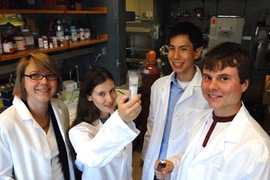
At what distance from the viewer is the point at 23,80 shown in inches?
41.8

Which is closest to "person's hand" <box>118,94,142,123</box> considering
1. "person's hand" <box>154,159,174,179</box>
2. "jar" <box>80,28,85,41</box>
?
"person's hand" <box>154,159,174,179</box>

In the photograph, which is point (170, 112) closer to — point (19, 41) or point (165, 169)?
point (165, 169)

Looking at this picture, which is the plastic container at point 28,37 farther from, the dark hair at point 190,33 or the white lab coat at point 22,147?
the dark hair at point 190,33

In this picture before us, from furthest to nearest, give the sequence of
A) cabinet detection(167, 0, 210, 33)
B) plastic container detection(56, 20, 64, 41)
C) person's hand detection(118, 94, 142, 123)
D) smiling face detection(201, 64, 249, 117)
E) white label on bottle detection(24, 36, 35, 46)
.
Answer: cabinet detection(167, 0, 210, 33) → plastic container detection(56, 20, 64, 41) → white label on bottle detection(24, 36, 35, 46) → smiling face detection(201, 64, 249, 117) → person's hand detection(118, 94, 142, 123)

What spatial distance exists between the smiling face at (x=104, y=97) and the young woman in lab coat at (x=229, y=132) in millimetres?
440

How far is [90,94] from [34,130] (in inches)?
12.1

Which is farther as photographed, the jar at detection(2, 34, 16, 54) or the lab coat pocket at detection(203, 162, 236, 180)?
the jar at detection(2, 34, 16, 54)

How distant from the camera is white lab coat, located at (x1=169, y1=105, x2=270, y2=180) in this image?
0.78 metres

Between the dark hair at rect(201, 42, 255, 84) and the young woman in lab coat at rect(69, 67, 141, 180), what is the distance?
0.35 meters

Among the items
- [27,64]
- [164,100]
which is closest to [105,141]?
[27,64]

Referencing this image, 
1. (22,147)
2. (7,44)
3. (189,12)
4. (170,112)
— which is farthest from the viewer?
(189,12)

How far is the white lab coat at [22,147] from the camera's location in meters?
0.96

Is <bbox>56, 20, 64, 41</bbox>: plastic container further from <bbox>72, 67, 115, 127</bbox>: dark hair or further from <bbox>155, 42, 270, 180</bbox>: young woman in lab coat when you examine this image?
<bbox>155, 42, 270, 180</bbox>: young woman in lab coat

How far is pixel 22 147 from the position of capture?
1006mm
